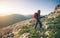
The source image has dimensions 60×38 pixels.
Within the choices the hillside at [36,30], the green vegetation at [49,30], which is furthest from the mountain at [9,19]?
the green vegetation at [49,30]

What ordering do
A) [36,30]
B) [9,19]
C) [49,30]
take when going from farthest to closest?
[9,19]
[36,30]
[49,30]

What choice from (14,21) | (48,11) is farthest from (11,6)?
(48,11)

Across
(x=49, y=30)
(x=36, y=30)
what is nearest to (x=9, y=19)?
(x=36, y=30)

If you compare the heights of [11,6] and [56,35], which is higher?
[11,6]

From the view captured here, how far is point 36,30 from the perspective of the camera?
42.3 ft

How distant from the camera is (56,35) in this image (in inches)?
471

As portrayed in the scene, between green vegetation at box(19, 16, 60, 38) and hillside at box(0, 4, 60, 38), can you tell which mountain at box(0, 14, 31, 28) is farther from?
green vegetation at box(19, 16, 60, 38)

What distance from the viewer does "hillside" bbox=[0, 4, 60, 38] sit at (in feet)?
40.4

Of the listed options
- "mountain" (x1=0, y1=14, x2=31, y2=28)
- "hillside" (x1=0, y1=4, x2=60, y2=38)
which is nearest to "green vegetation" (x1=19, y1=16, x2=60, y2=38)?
"hillside" (x1=0, y1=4, x2=60, y2=38)

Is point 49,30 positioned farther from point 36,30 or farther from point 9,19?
point 9,19

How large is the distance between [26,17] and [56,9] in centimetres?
196

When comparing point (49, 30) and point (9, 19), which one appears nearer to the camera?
point (49, 30)

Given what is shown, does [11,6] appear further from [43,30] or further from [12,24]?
[43,30]

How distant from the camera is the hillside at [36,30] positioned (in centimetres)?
1230
